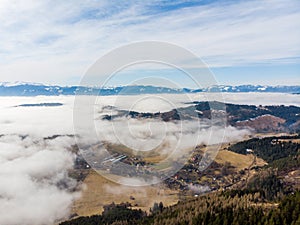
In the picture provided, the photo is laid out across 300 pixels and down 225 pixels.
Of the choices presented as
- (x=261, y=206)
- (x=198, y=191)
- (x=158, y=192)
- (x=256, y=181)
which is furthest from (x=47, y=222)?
(x=261, y=206)

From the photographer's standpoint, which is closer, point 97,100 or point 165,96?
point 97,100

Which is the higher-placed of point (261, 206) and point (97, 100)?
point (97, 100)

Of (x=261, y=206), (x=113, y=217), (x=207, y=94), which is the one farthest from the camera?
(x=113, y=217)

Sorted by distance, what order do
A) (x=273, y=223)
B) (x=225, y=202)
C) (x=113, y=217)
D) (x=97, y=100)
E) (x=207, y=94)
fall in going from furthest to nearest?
(x=113, y=217) < (x=225, y=202) < (x=273, y=223) < (x=207, y=94) < (x=97, y=100)

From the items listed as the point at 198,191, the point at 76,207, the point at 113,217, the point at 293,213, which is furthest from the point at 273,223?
the point at 76,207

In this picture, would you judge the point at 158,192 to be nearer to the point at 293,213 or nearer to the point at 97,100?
the point at 293,213

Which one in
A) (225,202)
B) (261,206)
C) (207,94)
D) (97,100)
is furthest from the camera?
(225,202)

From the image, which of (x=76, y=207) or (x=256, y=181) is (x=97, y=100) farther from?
(x=76, y=207)

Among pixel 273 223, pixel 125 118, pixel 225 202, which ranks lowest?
pixel 225 202

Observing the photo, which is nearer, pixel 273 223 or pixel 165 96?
pixel 165 96
